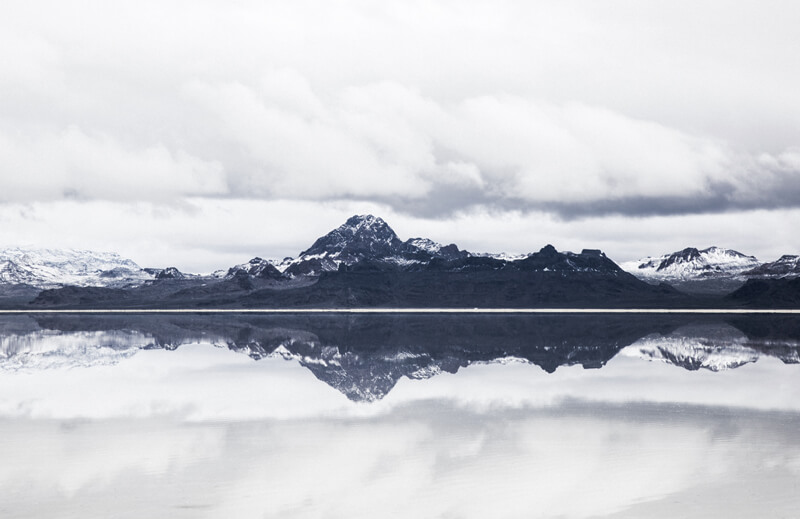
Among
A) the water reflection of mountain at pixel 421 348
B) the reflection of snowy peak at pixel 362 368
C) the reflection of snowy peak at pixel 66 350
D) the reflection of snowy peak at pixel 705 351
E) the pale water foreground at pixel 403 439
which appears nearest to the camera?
the pale water foreground at pixel 403 439

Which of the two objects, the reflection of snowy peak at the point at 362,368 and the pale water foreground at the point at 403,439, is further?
the reflection of snowy peak at the point at 362,368

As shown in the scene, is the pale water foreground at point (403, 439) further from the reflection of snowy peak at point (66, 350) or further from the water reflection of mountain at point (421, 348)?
the reflection of snowy peak at point (66, 350)

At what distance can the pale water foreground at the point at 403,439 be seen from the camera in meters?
17.8

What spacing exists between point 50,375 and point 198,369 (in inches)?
318

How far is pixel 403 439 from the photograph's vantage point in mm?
24484

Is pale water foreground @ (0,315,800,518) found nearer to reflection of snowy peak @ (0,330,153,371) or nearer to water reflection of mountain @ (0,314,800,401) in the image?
water reflection of mountain @ (0,314,800,401)

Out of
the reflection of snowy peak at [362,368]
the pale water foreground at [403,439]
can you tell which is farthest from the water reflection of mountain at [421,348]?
the pale water foreground at [403,439]

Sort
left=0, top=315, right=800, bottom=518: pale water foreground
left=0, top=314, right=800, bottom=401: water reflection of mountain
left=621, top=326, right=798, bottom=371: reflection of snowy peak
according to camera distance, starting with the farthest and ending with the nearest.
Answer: left=621, top=326, right=798, bottom=371: reflection of snowy peak, left=0, top=314, right=800, bottom=401: water reflection of mountain, left=0, top=315, right=800, bottom=518: pale water foreground

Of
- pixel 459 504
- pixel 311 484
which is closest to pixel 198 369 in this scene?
pixel 311 484

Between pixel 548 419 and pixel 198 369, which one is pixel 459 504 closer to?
pixel 548 419

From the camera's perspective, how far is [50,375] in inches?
1737

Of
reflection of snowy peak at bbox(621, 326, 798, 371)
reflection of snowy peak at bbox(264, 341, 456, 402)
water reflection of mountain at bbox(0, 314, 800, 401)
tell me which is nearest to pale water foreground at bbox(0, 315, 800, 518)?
reflection of snowy peak at bbox(264, 341, 456, 402)

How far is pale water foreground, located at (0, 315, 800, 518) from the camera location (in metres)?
17.8

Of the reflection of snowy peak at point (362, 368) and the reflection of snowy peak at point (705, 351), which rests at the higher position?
the reflection of snowy peak at point (705, 351)
